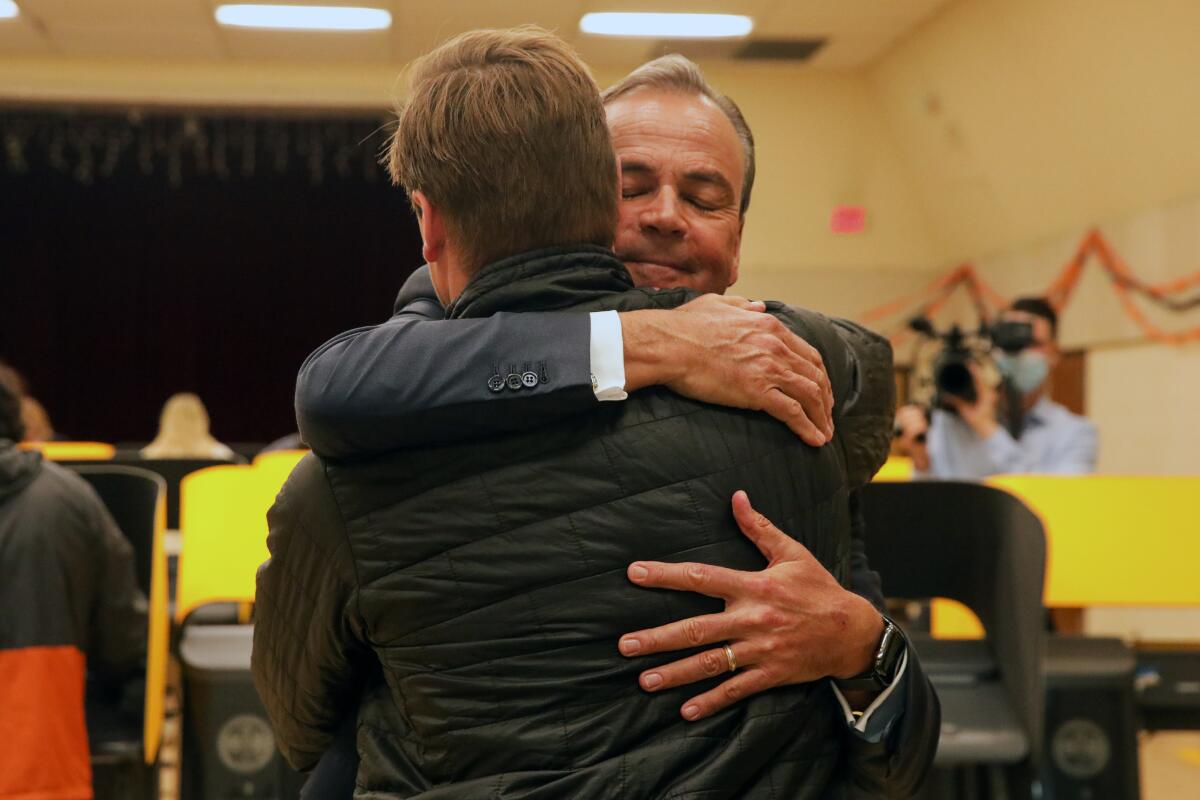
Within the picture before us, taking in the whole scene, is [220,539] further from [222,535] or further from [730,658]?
[730,658]

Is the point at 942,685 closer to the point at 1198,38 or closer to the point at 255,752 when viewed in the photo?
the point at 255,752

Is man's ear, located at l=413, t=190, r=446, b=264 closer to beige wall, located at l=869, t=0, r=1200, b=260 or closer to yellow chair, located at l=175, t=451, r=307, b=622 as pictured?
yellow chair, located at l=175, t=451, r=307, b=622

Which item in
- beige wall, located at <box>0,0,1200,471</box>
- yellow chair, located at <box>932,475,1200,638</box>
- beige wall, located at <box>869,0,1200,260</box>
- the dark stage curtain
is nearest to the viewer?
yellow chair, located at <box>932,475,1200,638</box>

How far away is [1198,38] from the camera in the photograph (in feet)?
18.3

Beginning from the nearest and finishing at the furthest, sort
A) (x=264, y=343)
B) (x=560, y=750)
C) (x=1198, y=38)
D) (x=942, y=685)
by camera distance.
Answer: (x=560, y=750), (x=942, y=685), (x=1198, y=38), (x=264, y=343)

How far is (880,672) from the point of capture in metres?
1.10

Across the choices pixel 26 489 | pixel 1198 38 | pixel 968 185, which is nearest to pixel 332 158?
pixel 968 185

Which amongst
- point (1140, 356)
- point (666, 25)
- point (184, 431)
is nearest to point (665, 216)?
point (184, 431)

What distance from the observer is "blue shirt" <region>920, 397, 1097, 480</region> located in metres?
4.09

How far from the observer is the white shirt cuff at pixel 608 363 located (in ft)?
3.15

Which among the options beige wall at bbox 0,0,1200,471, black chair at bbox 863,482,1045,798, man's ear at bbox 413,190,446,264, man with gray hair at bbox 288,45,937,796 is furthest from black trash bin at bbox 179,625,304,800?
beige wall at bbox 0,0,1200,471

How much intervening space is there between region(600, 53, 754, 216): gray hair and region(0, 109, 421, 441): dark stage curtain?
10.7 m

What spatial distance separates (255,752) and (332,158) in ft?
33.5

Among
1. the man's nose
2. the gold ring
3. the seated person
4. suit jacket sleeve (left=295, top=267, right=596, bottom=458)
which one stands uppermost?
the man's nose
